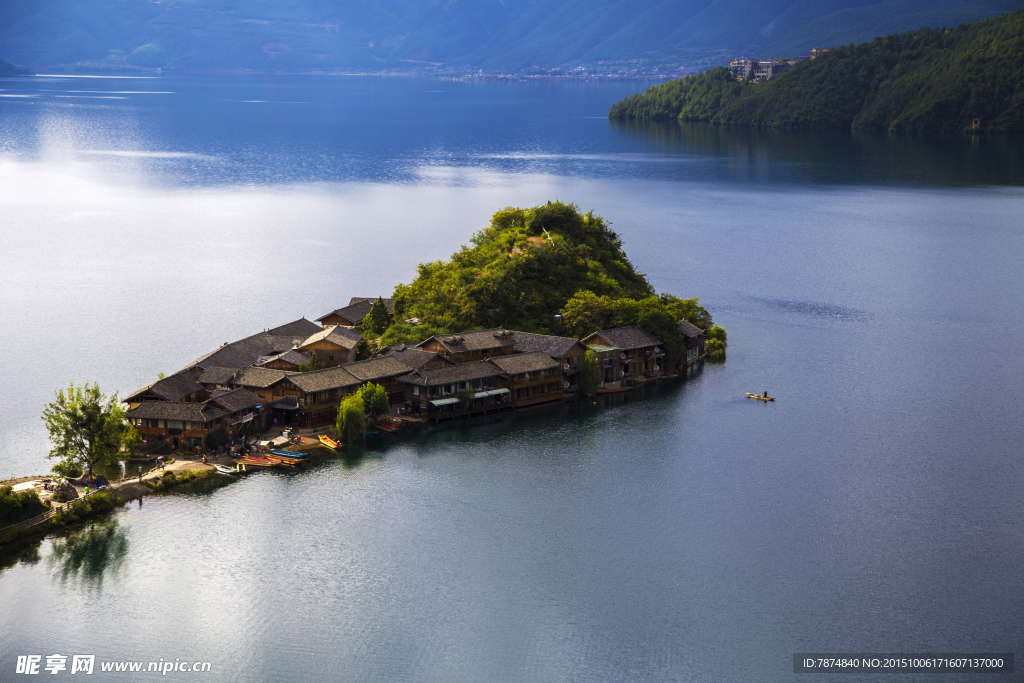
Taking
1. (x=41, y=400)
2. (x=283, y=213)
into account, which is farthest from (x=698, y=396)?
(x=283, y=213)

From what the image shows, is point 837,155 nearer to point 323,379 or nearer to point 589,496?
point 323,379

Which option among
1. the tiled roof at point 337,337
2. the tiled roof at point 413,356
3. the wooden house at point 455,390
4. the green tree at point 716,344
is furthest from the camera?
the green tree at point 716,344

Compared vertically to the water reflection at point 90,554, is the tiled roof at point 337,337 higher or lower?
higher

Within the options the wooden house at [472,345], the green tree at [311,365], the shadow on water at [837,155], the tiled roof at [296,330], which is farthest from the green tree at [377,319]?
the shadow on water at [837,155]

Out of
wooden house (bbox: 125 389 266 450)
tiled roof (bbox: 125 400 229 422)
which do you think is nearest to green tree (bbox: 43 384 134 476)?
tiled roof (bbox: 125 400 229 422)

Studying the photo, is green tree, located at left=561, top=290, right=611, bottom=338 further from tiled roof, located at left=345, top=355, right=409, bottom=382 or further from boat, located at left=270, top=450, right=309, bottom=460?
boat, located at left=270, top=450, right=309, bottom=460

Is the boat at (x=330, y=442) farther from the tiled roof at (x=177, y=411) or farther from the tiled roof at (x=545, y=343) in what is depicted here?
the tiled roof at (x=545, y=343)

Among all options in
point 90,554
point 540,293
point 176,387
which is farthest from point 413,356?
point 90,554

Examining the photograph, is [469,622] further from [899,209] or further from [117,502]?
[899,209]
